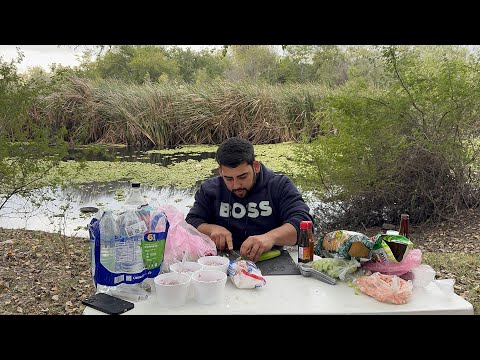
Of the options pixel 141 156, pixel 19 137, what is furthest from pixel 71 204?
pixel 141 156

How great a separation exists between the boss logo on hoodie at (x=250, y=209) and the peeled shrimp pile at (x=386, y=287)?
876mm

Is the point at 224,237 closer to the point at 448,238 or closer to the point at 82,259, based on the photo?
A: the point at 82,259

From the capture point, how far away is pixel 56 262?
445 centimetres

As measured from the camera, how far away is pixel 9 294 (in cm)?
381

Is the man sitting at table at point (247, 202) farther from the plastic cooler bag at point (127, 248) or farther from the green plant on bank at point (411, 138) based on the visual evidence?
the green plant on bank at point (411, 138)

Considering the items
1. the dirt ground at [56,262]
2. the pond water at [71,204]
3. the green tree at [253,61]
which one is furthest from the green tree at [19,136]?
the green tree at [253,61]

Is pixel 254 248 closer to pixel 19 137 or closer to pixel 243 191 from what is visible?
pixel 243 191

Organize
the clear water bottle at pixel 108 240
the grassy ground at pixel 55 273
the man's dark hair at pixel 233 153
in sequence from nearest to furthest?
the clear water bottle at pixel 108 240, the man's dark hair at pixel 233 153, the grassy ground at pixel 55 273

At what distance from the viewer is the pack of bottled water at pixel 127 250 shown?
164cm

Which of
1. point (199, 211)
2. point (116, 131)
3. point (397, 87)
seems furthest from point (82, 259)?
point (116, 131)

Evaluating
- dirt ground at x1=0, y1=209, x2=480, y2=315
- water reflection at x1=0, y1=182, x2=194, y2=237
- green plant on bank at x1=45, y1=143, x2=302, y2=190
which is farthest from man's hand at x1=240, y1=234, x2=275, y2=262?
green plant on bank at x1=45, y1=143, x2=302, y2=190

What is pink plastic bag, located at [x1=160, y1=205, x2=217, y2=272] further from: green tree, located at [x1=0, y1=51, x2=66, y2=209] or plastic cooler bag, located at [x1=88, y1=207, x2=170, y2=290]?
green tree, located at [x1=0, y1=51, x2=66, y2=209]

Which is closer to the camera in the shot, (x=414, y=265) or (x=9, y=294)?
(x=414, y=265)
